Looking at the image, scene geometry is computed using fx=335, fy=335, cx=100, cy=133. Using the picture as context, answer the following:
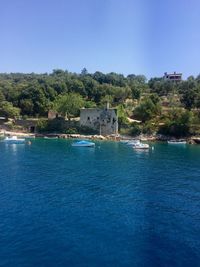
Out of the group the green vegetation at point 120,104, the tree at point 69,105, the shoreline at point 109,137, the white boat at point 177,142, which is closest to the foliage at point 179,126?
the green vegetation at point 120,104

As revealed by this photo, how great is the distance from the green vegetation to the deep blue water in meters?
38.8

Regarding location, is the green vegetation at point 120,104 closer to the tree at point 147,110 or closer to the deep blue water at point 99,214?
the tree at point 147,110

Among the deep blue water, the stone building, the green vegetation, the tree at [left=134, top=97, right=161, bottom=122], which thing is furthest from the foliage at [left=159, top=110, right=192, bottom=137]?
the deep blue water

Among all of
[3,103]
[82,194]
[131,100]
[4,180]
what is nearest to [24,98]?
[3,103]

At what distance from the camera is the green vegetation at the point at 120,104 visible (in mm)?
86750

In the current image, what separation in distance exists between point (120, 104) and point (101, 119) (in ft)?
60.2

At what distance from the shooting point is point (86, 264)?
1756 centimetres

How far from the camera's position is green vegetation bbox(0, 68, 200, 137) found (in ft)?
285

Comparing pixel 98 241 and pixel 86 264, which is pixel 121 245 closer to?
pixel 98 241

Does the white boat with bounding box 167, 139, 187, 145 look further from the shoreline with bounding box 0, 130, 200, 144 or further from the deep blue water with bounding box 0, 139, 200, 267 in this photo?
the deep blue water with bounding box 0, 139, 200, 267

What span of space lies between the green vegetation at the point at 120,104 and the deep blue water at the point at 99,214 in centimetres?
3879

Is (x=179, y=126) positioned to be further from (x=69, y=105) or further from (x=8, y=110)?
(x=8, y=110)

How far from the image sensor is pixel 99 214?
25578 mm

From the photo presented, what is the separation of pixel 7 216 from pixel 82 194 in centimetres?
856
